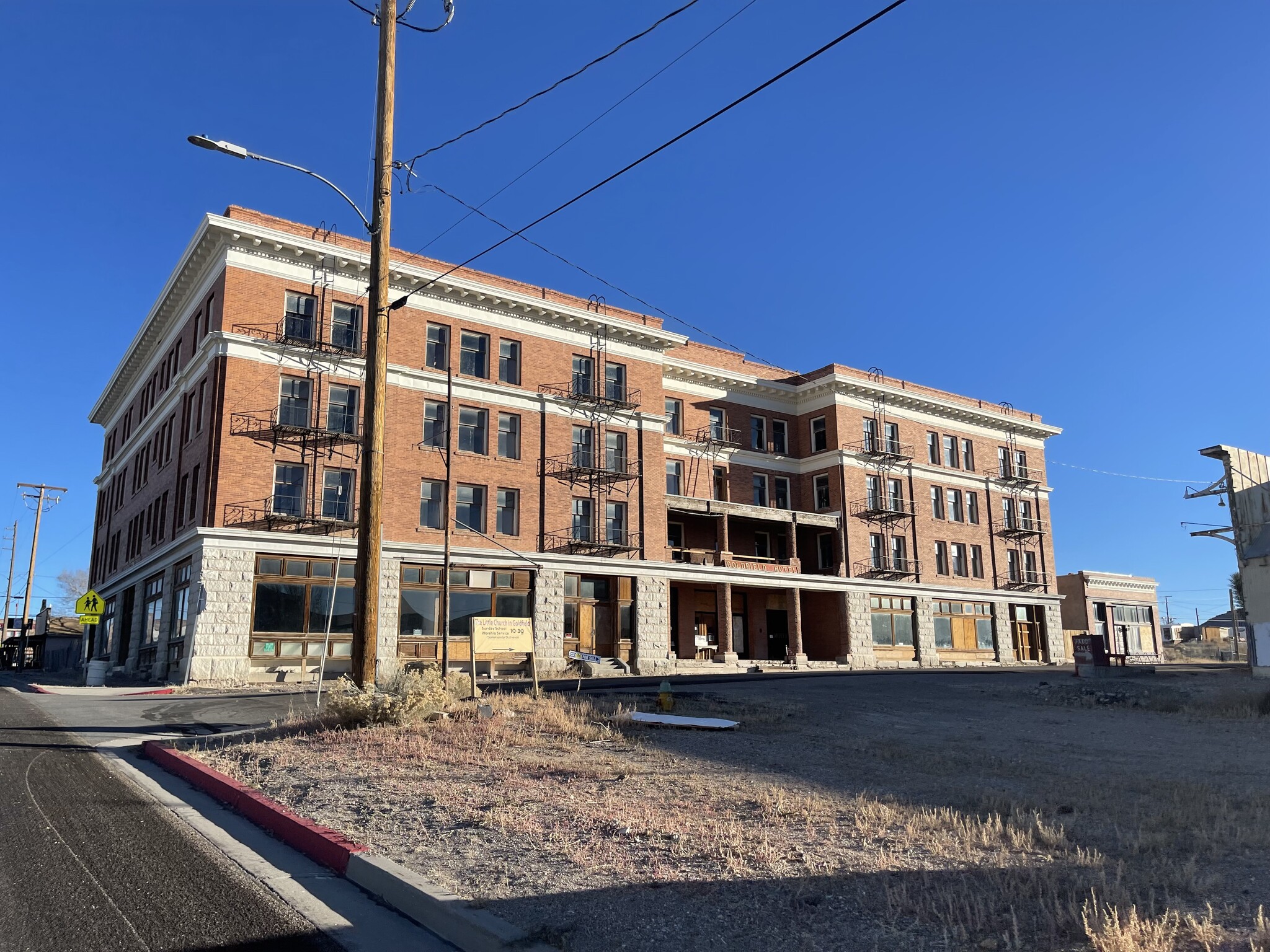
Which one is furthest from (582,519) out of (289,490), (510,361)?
(289,490)

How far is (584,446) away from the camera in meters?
41.2

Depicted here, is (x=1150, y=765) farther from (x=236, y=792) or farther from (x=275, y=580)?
(x=275, y=580)

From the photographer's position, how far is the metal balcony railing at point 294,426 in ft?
106

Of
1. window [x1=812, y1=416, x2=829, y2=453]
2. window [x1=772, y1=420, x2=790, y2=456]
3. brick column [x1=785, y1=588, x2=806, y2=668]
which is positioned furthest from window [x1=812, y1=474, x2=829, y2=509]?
brick column [x1=785, y1=588, x2=806, y2=668]

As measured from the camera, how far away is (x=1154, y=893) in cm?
595

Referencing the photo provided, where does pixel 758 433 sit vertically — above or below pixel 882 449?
above

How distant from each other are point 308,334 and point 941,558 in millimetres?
37035

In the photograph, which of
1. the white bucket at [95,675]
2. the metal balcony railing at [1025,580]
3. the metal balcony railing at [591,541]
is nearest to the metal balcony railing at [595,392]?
the metal balcony railing at [591,541]

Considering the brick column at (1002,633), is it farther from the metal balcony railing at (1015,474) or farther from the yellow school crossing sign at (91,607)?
the yellow school crossing sign at (91,607)

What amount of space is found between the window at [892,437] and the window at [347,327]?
1174 inches

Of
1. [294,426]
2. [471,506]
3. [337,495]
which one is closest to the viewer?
[294,426]

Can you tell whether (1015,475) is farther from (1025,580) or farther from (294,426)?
(294,426)

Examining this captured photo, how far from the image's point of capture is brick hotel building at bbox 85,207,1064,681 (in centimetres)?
3278

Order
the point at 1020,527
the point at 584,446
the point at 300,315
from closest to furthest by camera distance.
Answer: the point at 300,315, the point at 584,446, the point at 1020,527
